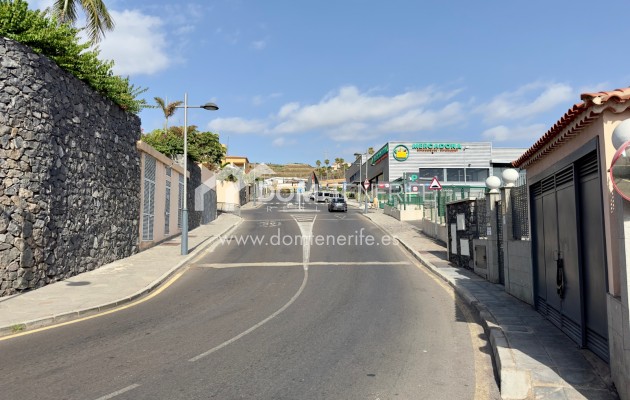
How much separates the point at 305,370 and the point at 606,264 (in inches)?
157

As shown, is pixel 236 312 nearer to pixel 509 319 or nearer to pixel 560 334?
pixel 509 319

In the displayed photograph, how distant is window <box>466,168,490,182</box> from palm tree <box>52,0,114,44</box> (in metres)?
48.0

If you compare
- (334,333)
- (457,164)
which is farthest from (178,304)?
(457,164)

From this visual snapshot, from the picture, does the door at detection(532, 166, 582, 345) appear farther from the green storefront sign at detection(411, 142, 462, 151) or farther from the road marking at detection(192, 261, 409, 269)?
the green storefront sign at detection(411, 142, 462, 151)

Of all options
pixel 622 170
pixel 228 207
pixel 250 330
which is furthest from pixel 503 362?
pixel 228 207

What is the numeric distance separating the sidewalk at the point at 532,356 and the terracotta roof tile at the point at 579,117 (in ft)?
10.4

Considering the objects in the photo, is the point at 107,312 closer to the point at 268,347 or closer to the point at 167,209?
the point at 268,347

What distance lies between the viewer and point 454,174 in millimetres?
59094

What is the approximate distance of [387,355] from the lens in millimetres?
6809

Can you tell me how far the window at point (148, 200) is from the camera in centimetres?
2117

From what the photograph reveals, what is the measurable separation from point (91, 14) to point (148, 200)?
8374 mm

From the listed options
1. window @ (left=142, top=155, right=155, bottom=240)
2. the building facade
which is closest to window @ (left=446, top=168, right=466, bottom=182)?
the building facade

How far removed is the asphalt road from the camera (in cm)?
546

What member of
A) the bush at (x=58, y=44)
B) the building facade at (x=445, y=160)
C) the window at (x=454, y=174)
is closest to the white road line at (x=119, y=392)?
the bush at (x=58, y=44)
